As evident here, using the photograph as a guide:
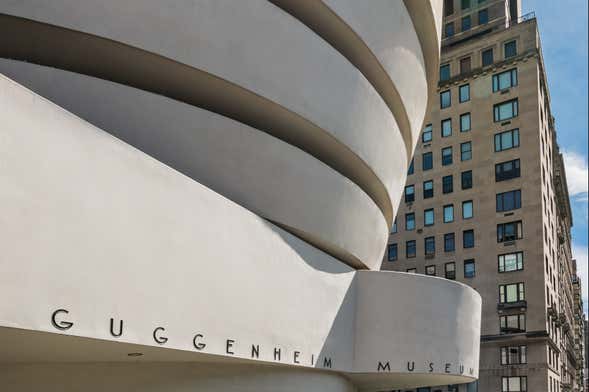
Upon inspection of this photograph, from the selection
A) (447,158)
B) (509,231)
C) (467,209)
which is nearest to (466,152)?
(447,158)

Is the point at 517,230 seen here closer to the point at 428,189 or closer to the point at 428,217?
the point at 428,217

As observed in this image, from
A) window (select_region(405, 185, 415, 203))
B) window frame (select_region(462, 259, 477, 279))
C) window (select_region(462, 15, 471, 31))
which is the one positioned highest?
window (select_region(462, 15, 471, 31))

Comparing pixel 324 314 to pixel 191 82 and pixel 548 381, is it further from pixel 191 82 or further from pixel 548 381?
pixel 548 381

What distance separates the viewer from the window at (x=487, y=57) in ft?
183

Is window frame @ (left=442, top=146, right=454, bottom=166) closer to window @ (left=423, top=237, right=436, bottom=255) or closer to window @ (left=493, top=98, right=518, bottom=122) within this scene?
window @ (left=493, top=98, right=518, bottom=122)

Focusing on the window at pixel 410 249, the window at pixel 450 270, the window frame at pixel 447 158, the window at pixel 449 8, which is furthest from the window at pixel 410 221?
the window at pixel 449 8

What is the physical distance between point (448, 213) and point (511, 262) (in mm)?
7283

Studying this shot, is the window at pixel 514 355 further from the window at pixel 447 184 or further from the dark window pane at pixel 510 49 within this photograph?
the dark window pane at pixel 510 49

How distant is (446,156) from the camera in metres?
56.3

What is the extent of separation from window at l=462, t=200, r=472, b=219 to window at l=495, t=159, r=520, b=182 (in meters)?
3.13

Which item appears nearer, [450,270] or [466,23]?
[450,270]

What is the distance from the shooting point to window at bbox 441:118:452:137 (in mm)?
56719

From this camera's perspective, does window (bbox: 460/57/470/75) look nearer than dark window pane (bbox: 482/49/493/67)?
No

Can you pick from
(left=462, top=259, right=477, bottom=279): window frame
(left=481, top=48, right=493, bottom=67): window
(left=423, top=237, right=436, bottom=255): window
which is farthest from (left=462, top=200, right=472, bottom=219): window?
(left=481, top=48, right=493, bottom=67): window
